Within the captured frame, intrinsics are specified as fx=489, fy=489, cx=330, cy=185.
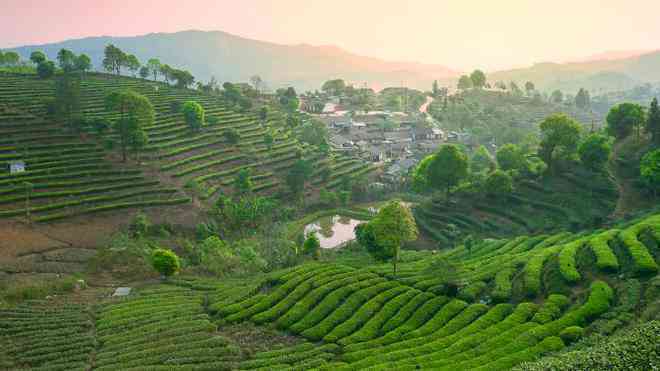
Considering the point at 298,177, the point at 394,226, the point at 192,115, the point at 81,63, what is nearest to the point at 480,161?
the point at 298,177

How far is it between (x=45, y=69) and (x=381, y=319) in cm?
7941

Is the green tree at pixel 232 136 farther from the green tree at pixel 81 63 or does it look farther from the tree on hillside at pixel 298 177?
the green tree at pixel 81 63

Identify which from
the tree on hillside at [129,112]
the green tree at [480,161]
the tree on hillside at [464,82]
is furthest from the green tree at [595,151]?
the tree on hillside at [464,82]

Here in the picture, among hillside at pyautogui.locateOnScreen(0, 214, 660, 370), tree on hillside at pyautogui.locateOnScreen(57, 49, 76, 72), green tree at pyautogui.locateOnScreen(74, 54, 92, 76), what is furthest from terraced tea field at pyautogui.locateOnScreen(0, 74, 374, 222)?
hillside at pyautogui.locateOnScreen(0, 214, 660, 370)

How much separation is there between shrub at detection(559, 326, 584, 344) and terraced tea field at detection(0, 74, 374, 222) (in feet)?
147

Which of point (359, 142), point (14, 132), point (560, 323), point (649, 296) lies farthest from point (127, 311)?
point (359, 142)

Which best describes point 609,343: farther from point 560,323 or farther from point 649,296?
point 649,296

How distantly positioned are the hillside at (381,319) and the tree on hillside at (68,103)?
122 ft

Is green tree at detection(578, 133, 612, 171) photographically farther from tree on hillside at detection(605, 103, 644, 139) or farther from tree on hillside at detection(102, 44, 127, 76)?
tree on hillside at detection(102, 44, 127, 76)

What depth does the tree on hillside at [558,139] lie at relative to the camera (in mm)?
56469

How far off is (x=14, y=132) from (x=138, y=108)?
15496 mm

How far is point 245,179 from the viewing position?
2436 inches

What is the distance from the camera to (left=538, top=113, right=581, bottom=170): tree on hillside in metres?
56.5

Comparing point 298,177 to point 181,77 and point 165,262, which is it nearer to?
point 165,262
